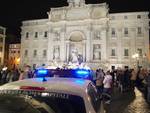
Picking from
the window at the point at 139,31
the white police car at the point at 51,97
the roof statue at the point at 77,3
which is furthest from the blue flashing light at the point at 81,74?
the roof statue at the point at 77,3

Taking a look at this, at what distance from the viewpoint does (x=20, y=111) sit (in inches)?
95.7

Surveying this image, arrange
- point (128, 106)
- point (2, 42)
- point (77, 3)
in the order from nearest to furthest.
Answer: point (128, 106) < point (77, 3) < point (2, 42)

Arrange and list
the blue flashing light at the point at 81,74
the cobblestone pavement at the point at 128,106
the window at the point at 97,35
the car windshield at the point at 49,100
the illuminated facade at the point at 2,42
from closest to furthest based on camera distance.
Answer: the car windshield at the point at 49,100 → the blue flashing light at the point at 81,74 → the cobblestone pavement at the point at 128,106 → the window at the point at 97,35 → the illuminated facade at the point at 2,42

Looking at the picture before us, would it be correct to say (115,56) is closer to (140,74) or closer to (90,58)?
(90,58)

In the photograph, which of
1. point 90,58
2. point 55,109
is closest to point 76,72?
point 55,109

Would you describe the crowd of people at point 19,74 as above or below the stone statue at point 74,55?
below

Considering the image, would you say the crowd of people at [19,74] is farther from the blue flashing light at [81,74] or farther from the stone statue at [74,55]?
the stone statue at [74,55]

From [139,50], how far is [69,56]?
50.2 feet

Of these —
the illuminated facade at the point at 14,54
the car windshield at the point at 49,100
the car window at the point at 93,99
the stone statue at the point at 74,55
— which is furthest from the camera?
the illuminated facade at the point at 14,54

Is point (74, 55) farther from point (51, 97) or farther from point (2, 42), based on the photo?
point (51, 97)

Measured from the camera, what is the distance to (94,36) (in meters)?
56.8

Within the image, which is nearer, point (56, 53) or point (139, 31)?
point (139, 31)

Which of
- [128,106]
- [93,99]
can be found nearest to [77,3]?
[128,106]

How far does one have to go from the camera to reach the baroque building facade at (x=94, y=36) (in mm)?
54750
